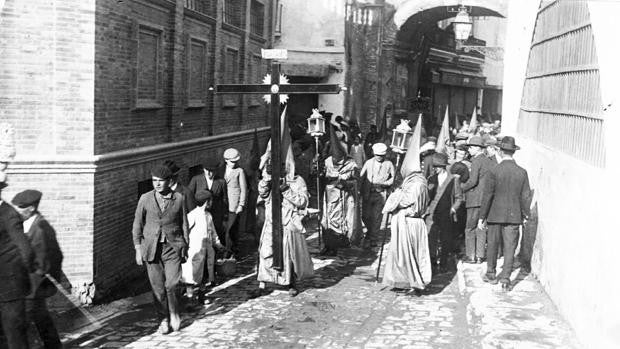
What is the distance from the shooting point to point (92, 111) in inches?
396

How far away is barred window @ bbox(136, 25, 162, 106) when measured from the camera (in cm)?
1216

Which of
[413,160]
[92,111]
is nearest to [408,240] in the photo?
[413,160]

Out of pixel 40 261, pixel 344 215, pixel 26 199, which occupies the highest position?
pixel 26 199

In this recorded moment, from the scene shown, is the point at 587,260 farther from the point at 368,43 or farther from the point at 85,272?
the point at 368,43

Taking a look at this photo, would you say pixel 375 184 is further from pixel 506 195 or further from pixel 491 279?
pixel 506 195

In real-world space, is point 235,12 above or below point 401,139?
above

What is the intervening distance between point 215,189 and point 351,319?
11.0 feet

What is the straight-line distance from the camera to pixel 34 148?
383 inches

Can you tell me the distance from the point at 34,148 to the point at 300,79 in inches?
715

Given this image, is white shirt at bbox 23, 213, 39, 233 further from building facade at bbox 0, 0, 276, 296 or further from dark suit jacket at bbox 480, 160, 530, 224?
dark suit jacket at bbox 480, 160, 530, 224

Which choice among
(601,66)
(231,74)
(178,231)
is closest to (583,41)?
(601,66)

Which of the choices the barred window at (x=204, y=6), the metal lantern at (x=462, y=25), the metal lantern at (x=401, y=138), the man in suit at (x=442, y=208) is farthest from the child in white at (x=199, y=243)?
the metal lantern at (x=462, y=25)

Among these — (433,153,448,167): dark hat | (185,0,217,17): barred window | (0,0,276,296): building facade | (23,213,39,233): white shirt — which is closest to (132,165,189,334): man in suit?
(23,213,39,233): white shirt

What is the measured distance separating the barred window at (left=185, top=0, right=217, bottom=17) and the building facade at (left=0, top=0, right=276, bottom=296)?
1.15 meters
